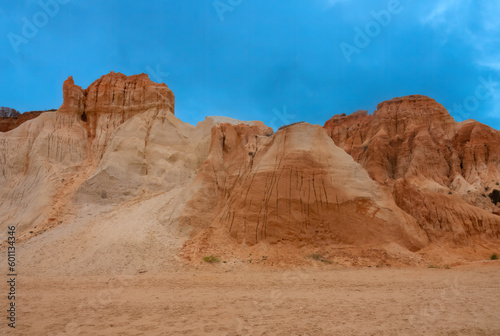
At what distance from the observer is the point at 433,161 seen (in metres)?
40.5

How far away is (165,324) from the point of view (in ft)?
25.8

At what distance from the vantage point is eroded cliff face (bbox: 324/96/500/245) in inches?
792

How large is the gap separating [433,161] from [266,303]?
37.2 metres

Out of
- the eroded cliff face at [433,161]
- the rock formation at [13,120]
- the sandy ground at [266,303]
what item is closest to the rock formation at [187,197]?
the eroded cliff face at [433,161]

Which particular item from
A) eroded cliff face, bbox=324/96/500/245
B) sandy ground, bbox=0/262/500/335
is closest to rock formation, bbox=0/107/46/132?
sandy ground, bbox=0/262/500/335

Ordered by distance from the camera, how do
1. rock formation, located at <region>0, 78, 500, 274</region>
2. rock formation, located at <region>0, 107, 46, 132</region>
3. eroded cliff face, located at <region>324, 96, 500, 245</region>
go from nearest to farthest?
rock formation, located at <region>0, 78, 500, 274</region> < eroded cliff face, located at <region>324, 96, 500, 245</region> < rock formation, located at <region>0, 107, 46, 132</region>

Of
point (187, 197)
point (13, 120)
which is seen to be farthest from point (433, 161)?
point (13, 120)

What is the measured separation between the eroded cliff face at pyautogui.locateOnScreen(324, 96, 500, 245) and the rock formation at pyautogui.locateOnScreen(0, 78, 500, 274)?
0.16m

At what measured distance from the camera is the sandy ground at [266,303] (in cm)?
752

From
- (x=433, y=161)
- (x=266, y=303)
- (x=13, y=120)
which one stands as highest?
(x=13, y=120)

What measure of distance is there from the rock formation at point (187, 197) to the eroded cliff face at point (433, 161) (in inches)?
6.5

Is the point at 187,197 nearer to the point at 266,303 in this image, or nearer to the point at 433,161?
the point at 266,303

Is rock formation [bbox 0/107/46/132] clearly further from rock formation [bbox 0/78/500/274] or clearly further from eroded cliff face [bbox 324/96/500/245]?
eroded cliff face [bbox 324/96/500/245]

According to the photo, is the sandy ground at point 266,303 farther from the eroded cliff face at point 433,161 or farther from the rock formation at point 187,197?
the eroded cliff face at point 433,161
